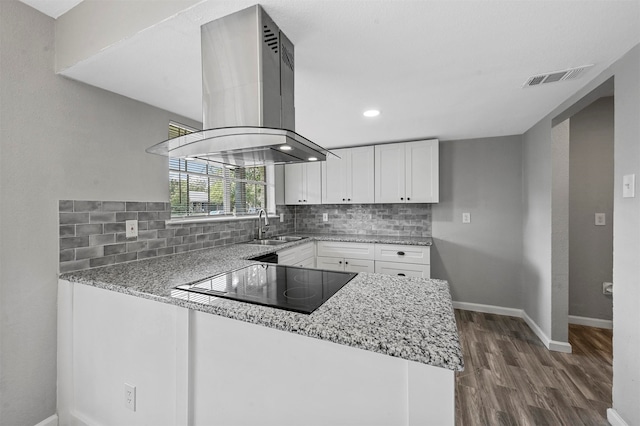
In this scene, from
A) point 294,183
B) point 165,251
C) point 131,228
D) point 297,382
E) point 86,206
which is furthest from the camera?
point 294,183

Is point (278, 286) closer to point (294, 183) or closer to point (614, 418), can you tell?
point (614, 418)

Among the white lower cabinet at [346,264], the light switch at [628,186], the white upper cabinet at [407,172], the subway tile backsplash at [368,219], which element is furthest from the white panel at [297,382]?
the subway tile backsplash at [368,219]

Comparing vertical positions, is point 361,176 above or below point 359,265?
above

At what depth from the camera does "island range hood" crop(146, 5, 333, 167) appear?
3.75ft

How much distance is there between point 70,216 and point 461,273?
3.88m

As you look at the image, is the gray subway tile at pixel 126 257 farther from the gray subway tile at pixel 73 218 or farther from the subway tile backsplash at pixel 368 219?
the subway tile backsplash at pixel 368 219

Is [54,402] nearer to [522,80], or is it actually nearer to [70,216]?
[70,216]

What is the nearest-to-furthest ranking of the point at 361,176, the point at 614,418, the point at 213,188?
the point at 614,418
the point at 213,188
the point at 361,176

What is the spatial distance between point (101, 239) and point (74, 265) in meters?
0.20

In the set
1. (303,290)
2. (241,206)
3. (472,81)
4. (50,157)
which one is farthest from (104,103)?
(472,81)

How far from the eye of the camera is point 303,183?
4.00m

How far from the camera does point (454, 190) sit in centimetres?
351

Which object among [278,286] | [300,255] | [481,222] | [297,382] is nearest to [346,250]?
[300,255]

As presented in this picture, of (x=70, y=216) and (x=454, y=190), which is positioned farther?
(x=454, y=190)
